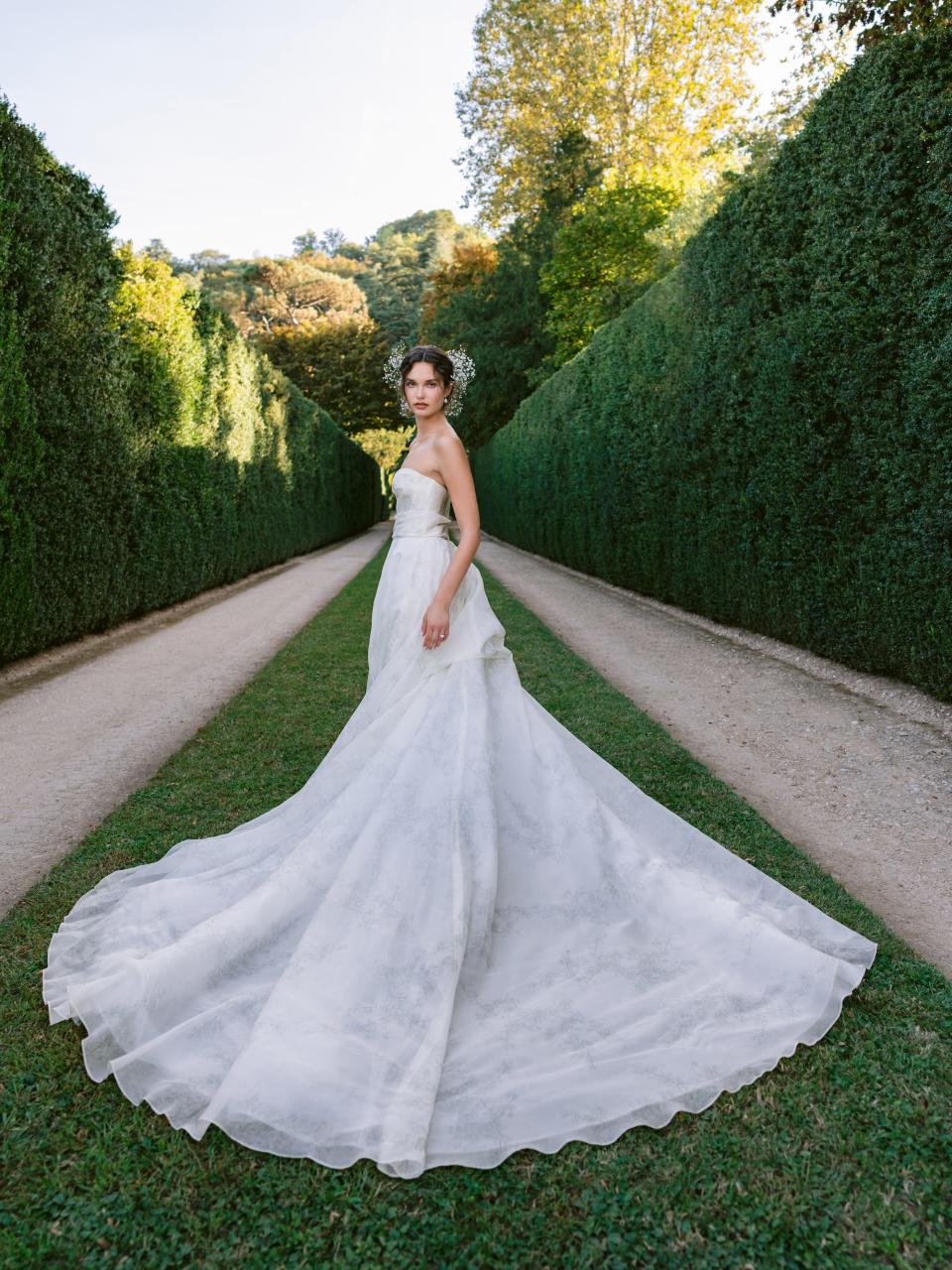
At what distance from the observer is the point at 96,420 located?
29.7ft

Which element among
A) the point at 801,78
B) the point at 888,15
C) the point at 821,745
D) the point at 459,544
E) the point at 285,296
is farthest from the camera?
the point at 285,296

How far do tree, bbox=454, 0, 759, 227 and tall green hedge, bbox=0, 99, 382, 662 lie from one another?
15.5 meters

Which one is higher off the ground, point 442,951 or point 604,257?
point 604,257

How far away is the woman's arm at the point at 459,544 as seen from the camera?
2623 millimetres

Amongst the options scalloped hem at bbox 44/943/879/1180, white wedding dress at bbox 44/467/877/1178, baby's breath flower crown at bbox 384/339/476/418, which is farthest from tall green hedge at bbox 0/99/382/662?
scalloped hem at bbox 44/943/879/1180

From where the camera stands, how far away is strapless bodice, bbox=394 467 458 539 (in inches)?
109

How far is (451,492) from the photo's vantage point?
2.72m

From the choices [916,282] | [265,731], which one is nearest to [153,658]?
[265,731]

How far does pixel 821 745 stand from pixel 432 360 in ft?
11.4

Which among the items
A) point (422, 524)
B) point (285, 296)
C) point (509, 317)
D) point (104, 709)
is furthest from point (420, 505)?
point (285, 296)

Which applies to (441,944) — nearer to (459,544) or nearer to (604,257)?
(459,544)

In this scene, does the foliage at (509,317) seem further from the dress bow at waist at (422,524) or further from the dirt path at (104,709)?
the dress bow at waist at (422,524)

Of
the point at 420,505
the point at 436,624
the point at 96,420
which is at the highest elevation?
the point at 96,420

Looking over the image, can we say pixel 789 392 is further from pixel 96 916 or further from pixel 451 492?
pixel 96 916
